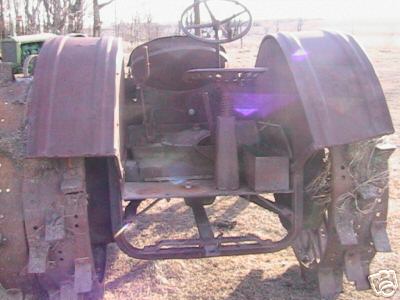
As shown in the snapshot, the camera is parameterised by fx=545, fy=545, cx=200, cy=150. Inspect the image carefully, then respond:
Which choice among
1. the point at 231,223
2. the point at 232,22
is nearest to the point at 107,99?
the point at 232,22

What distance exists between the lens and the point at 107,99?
2.66 metres

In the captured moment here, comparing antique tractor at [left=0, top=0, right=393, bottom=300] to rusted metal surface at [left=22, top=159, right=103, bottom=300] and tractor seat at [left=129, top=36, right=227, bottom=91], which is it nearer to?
rusted metal surface at [left=22, top=159, right=103, bottom=300]

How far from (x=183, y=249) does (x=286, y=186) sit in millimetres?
694

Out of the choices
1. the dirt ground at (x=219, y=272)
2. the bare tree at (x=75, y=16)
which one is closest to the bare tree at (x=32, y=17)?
the bare tree at (x=75, y=16)

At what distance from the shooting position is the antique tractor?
2.69 metres

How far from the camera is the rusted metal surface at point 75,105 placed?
101 inches

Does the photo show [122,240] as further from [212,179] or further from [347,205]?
[347,205]

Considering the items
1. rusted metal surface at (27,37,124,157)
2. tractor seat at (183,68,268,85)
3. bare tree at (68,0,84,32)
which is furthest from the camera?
bare tree at (68,0,84,32)

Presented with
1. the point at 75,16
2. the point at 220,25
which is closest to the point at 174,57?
the point at 220,25

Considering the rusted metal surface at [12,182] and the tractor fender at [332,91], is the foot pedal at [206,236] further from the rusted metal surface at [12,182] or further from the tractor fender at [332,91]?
the rusted metal surface at [12,182]

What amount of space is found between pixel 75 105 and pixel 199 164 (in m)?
1.19

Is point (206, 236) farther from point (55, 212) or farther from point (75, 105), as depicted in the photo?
point (75, 105)

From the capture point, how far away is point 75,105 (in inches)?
104

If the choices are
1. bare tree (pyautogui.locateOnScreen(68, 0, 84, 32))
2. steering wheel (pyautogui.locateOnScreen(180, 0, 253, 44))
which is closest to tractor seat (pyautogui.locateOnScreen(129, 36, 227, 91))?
steering wheel (pyautogui.locateOnScreen(180, 0, 253, 44))
